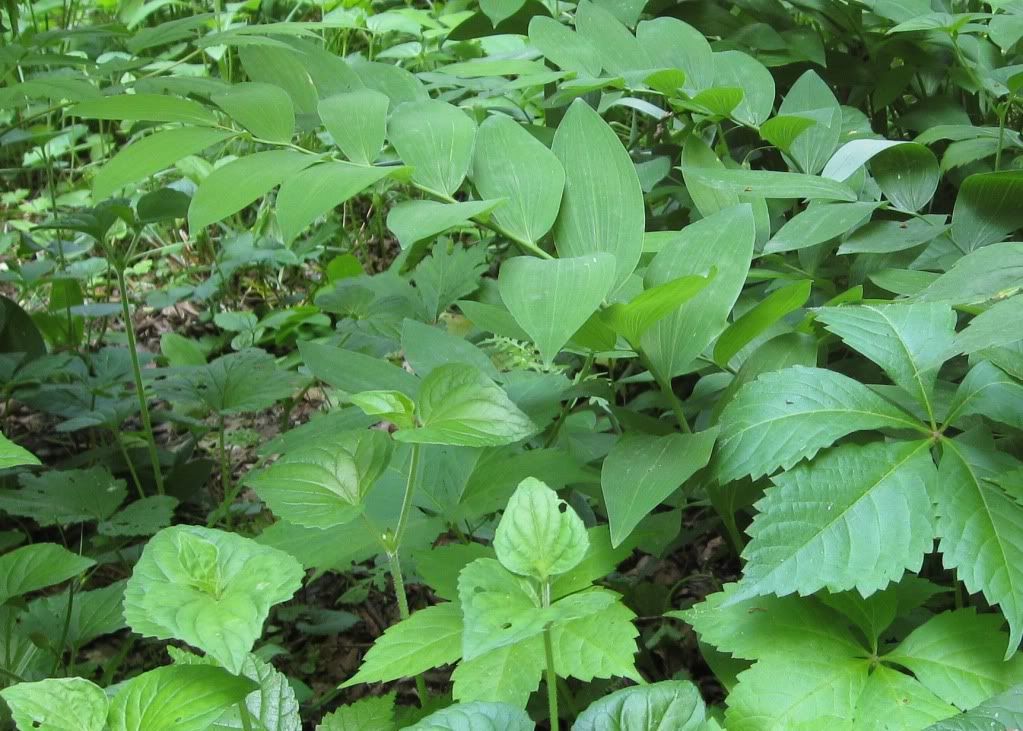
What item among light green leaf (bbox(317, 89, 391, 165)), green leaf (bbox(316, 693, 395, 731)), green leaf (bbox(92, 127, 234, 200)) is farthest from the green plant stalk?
green leaf (bbox(316, 693, 395, 731))

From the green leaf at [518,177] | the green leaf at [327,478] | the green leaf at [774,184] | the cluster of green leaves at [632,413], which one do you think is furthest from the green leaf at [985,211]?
the green leaf at [327,478]

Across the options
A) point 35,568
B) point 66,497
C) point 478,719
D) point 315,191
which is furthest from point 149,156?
point 66,497

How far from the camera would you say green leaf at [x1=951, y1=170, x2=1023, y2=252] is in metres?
1.03

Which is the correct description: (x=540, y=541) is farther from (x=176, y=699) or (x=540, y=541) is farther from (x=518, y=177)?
(x=518, y=177)

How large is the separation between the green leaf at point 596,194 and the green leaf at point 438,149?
11cm

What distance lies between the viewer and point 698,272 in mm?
903

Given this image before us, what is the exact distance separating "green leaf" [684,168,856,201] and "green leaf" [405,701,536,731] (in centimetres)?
63

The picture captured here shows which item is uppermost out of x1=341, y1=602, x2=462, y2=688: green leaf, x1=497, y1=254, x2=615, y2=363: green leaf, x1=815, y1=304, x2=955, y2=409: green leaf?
x1=497, y1=254, x2=615, y2=363: green leaf

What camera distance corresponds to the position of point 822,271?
122cm

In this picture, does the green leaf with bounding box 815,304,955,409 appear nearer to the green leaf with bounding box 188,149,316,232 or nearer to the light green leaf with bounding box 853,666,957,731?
the light green leaf with bounding box 853,666,957,731

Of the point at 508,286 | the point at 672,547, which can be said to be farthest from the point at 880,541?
the point at 672,547

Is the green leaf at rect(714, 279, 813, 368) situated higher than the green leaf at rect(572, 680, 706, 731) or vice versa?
the green leaf at rect(714, 279, 813, 368)

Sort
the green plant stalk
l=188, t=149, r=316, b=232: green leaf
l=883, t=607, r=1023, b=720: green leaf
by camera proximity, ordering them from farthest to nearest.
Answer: the green plant stalk
l=188, t=149, r=316, b=232: green leaf
l=883, t=607, r=1023, b=720: green leaf

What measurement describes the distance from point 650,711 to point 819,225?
601 millimetres
